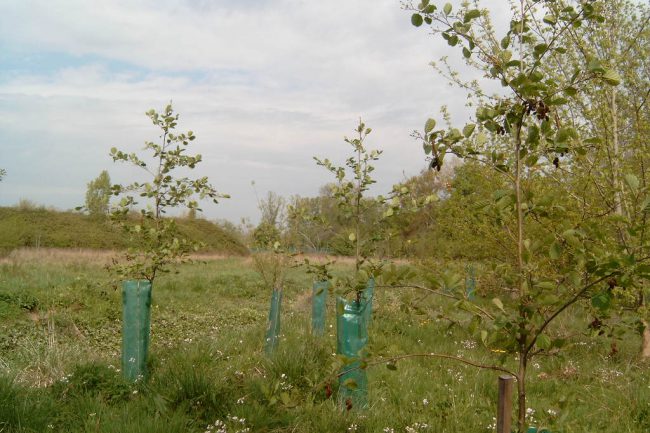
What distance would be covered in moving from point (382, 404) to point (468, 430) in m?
0.73

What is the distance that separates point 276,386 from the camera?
1.93 m

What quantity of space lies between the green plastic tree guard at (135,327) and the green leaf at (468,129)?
3513 mm

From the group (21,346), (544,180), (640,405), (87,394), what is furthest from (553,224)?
(21,346)

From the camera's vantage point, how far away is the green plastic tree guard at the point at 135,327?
4.29 m

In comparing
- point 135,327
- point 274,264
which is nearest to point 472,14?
point 135,327

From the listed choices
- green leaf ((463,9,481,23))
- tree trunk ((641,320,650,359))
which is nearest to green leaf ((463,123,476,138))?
green leaf ((463,9,481,23))

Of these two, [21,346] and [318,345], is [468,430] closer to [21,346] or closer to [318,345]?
[318,345]

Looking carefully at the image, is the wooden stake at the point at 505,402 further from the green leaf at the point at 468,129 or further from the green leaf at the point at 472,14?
the green leaf at the point at 472,14

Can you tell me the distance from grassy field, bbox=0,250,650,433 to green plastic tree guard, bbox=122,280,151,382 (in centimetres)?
14

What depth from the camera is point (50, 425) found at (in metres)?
3.26

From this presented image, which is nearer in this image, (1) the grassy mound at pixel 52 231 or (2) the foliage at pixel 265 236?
(2) the foliage at pixel 265 236

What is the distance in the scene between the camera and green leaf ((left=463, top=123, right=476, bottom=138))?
186 centimetres

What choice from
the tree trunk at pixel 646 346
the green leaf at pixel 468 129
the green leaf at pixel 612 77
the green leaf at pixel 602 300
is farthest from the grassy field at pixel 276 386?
the green leaf at pixel 612 77

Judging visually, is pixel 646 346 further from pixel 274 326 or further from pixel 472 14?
pixel 472 14
